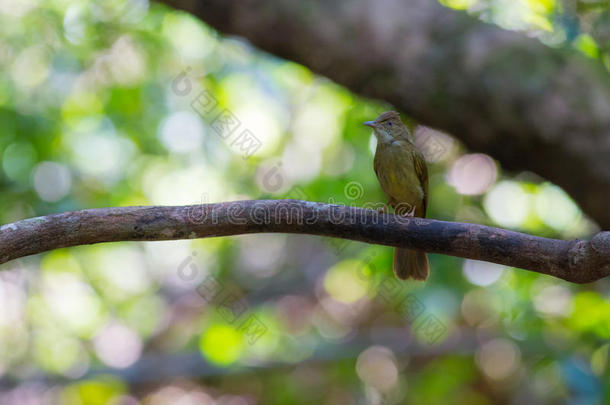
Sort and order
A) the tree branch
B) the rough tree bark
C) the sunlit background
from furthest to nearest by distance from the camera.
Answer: the sunlit background → the rough tree bark → the tree branch

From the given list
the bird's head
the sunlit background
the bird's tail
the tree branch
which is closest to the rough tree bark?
Result: the bird's head

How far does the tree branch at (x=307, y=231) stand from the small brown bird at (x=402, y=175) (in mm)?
1379

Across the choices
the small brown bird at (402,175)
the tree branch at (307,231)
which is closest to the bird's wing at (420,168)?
the small brown bird at (402,175)

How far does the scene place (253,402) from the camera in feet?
23.1

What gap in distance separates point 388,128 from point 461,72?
69 centimetres

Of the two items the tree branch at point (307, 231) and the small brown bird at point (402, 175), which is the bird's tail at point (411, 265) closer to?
the small brown bird at point (402, 175)

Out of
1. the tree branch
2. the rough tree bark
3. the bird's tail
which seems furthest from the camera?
the rough tree bark

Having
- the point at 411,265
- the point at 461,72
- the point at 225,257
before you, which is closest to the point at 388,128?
the point at 461,72

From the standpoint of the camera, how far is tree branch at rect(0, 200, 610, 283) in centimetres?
258

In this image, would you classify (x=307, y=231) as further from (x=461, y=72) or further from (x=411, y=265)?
(x=461, y=72)

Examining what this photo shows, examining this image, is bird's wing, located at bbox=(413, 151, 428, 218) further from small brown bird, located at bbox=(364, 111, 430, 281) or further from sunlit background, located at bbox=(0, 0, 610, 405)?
sunlit background, located at bbox=(0, 0, 610, 405)

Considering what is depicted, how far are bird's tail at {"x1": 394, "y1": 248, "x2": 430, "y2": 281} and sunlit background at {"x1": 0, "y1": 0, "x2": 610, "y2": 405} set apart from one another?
2.73 feet

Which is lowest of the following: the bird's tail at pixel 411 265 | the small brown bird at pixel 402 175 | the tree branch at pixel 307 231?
the bird's tail at pixel 411 265

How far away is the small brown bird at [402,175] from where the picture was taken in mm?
4250
